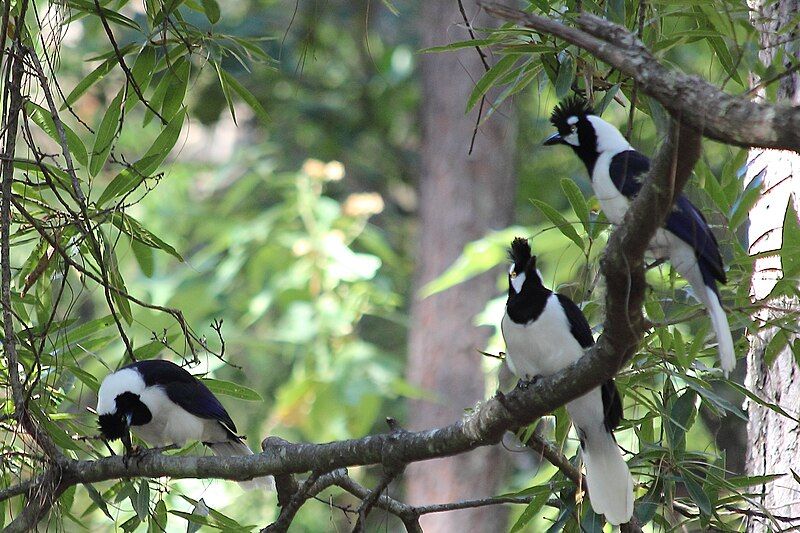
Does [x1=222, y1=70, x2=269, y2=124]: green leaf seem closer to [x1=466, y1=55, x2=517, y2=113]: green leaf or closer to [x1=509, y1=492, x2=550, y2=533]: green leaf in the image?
[x1=466, y1=55, x2=517, y2=113]: green leaf

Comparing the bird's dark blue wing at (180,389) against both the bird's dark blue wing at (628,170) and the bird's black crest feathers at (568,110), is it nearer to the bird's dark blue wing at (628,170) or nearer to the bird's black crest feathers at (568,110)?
the bird's black crest feathers at (568,110)

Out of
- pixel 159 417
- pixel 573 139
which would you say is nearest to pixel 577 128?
pixel 573 139

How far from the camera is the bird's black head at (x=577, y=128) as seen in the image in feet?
9.62

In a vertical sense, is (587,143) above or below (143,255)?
above

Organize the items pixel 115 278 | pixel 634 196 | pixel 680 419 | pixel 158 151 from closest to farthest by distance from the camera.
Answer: pixel 634 196 → pixel 680 419 → pixel 115 278 → pixel 158 151

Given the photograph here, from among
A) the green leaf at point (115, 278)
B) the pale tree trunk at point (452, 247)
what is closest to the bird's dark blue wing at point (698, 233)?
the green leaf at point (115, 278)

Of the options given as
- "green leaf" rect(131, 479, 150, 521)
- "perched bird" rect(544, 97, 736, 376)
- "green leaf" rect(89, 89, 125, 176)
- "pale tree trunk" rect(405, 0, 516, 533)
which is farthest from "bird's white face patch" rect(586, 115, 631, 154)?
"pale tree trunk" rect(405, 0, 516, 533)

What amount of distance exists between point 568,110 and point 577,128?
0.06 metres

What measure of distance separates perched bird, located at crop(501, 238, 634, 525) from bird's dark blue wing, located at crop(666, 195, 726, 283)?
0.39 m

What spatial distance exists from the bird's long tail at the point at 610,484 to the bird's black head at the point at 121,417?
169cm

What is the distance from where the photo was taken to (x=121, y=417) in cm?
362

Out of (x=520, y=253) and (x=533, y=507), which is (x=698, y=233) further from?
(x=533, y=507)

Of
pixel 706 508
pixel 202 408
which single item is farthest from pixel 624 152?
pixel 202 408

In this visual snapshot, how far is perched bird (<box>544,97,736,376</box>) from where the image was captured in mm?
2332
